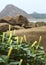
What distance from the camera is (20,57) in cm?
221

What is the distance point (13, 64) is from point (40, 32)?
3048mm

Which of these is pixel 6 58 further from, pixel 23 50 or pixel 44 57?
pixel 44 57

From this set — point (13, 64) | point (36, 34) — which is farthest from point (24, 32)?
point (13, 64)

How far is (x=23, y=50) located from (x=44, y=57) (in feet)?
1.00

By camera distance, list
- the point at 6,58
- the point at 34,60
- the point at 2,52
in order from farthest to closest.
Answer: the point at 34,60
the point at 2,52
the point at 6,58

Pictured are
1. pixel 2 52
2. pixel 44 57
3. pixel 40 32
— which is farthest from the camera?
pixel 40 32

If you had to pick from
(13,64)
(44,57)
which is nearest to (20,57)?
(13,64)

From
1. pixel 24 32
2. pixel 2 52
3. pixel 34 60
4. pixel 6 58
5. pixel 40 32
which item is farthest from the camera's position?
pixel 40 32

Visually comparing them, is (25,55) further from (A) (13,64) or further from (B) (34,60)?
(A) (13,64)

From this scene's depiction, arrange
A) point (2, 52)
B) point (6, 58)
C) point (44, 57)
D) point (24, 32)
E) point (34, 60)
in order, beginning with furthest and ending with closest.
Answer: point (24, 32)
point (44, 57)
point (34, 60)
point (2, 52)
point (6, 58)

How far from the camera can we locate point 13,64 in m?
1.98

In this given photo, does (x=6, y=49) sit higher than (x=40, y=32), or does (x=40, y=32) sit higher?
(x=6, y=49)

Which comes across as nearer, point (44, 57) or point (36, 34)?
point (44, 57)

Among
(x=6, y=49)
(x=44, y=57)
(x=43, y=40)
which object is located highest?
(x=6, y=49)
